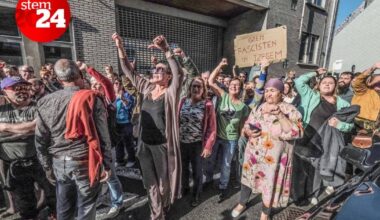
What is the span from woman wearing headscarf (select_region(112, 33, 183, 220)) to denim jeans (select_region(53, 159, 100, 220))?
0.62 meters

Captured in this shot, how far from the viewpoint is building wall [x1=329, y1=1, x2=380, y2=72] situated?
17.3m

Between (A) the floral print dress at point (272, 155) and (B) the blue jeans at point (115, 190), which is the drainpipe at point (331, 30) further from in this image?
(B) the blue jeans at point (115, 190)

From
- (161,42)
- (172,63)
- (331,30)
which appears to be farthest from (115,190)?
(331,30)

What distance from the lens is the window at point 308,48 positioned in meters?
11.5

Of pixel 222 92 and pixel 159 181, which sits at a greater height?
pixel 222 92

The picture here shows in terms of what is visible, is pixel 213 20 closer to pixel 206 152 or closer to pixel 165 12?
pixel 165 12

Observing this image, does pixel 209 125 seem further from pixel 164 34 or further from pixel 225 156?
pixel 164 34

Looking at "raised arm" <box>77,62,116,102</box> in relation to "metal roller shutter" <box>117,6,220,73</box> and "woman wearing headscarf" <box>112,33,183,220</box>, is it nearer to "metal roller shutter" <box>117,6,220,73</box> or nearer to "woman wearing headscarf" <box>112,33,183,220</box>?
"woman wearing headscarf" <box>112,33,183,220</box>

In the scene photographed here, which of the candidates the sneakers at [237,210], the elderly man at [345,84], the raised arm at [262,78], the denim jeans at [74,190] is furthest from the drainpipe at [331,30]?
the denim jeans at [74,190]

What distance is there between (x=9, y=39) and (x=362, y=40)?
85.9ft

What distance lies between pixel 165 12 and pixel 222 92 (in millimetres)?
6843

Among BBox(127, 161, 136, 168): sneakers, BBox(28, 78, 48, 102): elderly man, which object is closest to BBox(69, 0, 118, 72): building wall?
BBox(28, 78, 48, 102): elderly man

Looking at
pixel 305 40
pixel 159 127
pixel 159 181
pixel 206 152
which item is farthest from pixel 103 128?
pixel 305 40

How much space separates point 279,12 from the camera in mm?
9961
